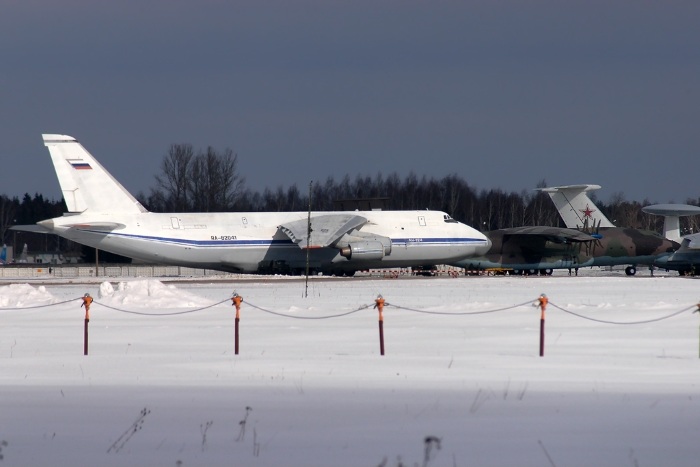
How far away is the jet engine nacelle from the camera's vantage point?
45.8 meters

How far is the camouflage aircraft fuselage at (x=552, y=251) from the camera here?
5250 cm

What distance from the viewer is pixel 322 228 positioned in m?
45.6

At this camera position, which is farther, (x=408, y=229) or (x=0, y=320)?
(x=408, y=229)

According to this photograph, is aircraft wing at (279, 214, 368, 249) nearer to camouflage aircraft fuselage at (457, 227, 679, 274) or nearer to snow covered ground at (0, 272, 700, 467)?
camouflage aircraft fuselage at (457, 227, 679, 274)

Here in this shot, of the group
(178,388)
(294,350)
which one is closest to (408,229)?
(294,350)

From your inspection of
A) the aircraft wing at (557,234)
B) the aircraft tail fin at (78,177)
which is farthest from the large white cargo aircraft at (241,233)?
the aircraft wing at (557,234)

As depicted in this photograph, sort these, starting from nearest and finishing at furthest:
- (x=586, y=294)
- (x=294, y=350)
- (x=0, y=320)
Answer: (x=294, y=350) → (x=0, y=320) → (x=586, y=294)

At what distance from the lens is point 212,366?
14312mm

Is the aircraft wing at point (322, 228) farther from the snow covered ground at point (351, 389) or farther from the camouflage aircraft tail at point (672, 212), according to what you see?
the snow covered ground at point (351, 389)

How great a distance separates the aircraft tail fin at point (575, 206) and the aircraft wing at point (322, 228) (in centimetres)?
1553

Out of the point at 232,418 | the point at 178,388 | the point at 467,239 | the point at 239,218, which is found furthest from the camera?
the point at 467,239

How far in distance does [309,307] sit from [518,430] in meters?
15.5

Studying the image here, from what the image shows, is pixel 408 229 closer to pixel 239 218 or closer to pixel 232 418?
pixel 239 218

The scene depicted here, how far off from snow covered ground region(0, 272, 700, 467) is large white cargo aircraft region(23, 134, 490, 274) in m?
20.0
